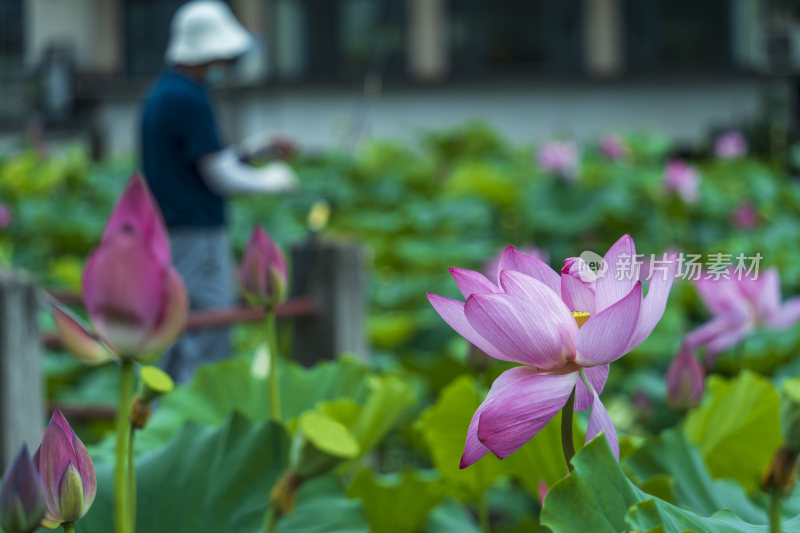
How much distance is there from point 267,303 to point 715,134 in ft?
19.8

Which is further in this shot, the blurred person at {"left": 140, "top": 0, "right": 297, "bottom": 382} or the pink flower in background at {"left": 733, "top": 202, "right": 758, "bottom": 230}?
the pink flower in background at {"left": 733, "top": 202, "right": 758, "bottom": 230}

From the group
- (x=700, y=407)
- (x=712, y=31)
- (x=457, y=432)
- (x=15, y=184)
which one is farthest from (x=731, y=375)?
(x=712, y=31)

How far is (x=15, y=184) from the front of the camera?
12.3 ft

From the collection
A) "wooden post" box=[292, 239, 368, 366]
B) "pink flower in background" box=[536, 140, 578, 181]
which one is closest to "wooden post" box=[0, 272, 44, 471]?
"wooden post" box=[292, 239, 368, 366]

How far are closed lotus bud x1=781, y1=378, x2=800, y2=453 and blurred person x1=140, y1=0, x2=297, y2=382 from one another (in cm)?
137

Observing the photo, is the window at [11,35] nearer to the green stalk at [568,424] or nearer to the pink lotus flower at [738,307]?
the pink lotus flower at [738,307]

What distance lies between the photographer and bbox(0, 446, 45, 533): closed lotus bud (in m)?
0.40

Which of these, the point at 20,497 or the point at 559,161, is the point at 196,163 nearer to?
the point at 20,497

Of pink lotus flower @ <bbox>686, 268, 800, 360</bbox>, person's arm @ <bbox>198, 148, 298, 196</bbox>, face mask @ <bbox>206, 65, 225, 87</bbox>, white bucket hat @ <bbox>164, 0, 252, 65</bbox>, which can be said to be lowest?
person's arm @ <bbox>198, 148, 298, 196</bbox>

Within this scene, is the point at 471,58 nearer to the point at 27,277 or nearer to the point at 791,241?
the point at 791,241

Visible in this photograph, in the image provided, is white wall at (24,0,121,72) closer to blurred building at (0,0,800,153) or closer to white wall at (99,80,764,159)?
blurred building at (0,0,800,153)

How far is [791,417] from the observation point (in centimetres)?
45

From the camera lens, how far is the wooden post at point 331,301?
4.95 ft

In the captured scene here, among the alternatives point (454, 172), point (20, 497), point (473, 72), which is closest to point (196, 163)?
point (20, 497)
